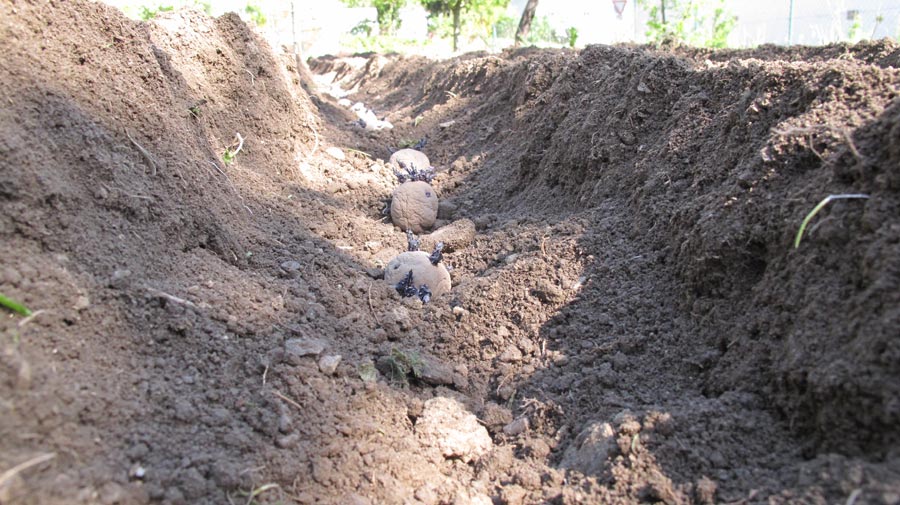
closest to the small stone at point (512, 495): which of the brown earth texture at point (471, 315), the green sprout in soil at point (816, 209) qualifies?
the brown earth texture at point (471, 315)

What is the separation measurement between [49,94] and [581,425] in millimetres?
2977

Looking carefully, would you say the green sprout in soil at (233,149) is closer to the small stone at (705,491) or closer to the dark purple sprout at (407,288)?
the dark purple sprout at (407,288)

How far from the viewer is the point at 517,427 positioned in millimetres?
2881

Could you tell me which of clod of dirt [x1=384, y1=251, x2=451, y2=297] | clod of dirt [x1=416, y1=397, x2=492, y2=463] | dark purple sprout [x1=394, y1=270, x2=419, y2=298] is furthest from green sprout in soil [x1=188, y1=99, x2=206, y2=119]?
clod of dirt [x1=416, y1=397, x2=492, y2=463]

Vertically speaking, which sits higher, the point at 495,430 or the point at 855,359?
the point at 855,359

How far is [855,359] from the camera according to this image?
2018 mm

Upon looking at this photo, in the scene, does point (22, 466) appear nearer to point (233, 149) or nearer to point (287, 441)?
point (287, 441)

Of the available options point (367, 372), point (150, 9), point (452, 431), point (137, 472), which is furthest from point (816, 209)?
point (150, 9)

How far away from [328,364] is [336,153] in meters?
4.62

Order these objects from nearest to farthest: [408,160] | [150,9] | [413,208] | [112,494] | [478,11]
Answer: [112,494]
[413,208]
[408,160]
[150,9]
[478,11]

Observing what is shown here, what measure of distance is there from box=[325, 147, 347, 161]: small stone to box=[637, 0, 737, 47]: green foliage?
5716 millimetres

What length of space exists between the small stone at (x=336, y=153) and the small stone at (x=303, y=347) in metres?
4.34

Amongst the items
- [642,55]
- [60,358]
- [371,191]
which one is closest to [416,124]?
[371,191]

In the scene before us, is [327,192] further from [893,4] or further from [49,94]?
[893,4]
